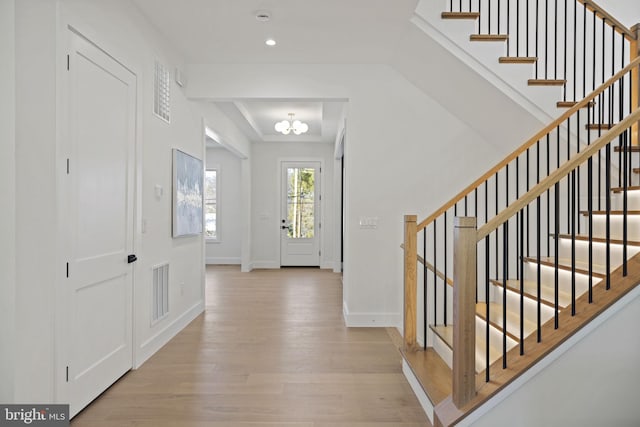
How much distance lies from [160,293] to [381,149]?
2698 millimetres

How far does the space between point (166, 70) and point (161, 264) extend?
1.84 meters

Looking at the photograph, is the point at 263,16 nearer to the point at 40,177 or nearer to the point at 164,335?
the point at 40,177

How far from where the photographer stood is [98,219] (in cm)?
265

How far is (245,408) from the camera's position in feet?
8.48

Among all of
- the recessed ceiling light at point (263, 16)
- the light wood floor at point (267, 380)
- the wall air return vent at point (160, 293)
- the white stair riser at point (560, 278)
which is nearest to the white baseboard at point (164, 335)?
the light wood floor at point (267, 380)

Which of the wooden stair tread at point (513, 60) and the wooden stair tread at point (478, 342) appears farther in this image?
the wooden stair tread at point (513, 60)

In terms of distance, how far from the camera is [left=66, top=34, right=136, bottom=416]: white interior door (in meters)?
Result: 2.40

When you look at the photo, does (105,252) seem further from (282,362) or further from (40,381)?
(282,362)

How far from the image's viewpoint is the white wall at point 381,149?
14.5ft

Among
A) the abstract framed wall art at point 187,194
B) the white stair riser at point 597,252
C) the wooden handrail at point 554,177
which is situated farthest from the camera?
the abstract framed wall art at point 187,194

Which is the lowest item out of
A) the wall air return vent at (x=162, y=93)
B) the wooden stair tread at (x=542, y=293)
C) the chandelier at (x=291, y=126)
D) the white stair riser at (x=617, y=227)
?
the wooden stair tread at (x=542, y=293)

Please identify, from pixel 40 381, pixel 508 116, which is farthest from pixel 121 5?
pixel 508 116

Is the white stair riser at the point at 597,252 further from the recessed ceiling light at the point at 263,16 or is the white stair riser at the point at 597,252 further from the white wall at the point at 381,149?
the recessed ceiling light at the point at 263,16

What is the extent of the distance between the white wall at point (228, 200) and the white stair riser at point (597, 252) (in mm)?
7370
